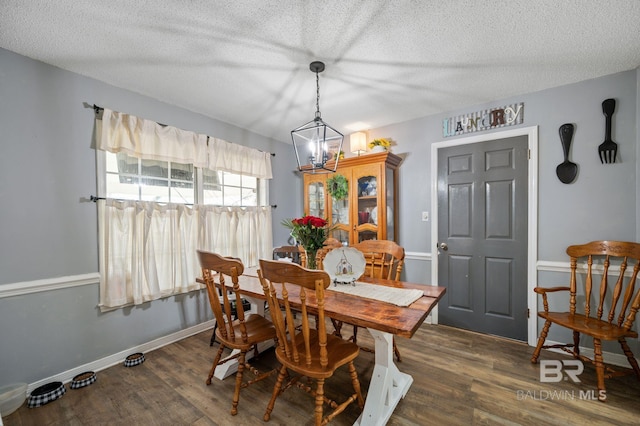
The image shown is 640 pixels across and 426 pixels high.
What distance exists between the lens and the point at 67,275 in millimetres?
1985

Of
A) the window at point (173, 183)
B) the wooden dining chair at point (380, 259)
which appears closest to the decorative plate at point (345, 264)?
the wooden dining chair at point (380, 259)

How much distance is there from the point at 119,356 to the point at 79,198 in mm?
1375

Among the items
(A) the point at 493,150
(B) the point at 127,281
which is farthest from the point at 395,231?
(B) the point at 127,281

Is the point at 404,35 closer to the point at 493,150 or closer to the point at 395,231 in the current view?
the point at 493,150

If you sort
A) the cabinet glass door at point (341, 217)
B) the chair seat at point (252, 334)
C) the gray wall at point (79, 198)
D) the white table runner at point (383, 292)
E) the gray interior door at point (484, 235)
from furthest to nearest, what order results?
the cabinet glass door at point (341, 217)
the gray interior door at point (484, 235)
the gray wall at point (79, 198)
the chair seat at point (252, 334)
the white table runner at point (383, 292)

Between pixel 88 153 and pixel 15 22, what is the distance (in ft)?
2.87

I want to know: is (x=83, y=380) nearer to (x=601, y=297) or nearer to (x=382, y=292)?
(x=382, y=292)

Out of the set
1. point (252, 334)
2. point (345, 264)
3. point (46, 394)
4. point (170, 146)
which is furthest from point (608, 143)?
point (46, 394)

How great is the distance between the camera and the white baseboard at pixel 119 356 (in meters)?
1.91

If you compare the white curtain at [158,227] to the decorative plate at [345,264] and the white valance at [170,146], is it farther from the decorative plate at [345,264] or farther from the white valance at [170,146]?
the decorative plate at [345,264]

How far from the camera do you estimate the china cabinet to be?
296 cm

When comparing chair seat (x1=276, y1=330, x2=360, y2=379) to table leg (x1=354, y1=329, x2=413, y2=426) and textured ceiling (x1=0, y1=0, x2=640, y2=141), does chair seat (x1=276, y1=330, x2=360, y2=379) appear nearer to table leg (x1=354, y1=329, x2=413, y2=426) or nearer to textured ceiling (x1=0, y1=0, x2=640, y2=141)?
table leg (x1=354, y1=329, x2=413, y2=426)

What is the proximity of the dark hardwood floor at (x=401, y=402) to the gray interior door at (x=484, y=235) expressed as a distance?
474 millimetres

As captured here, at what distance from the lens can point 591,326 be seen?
1.87m
